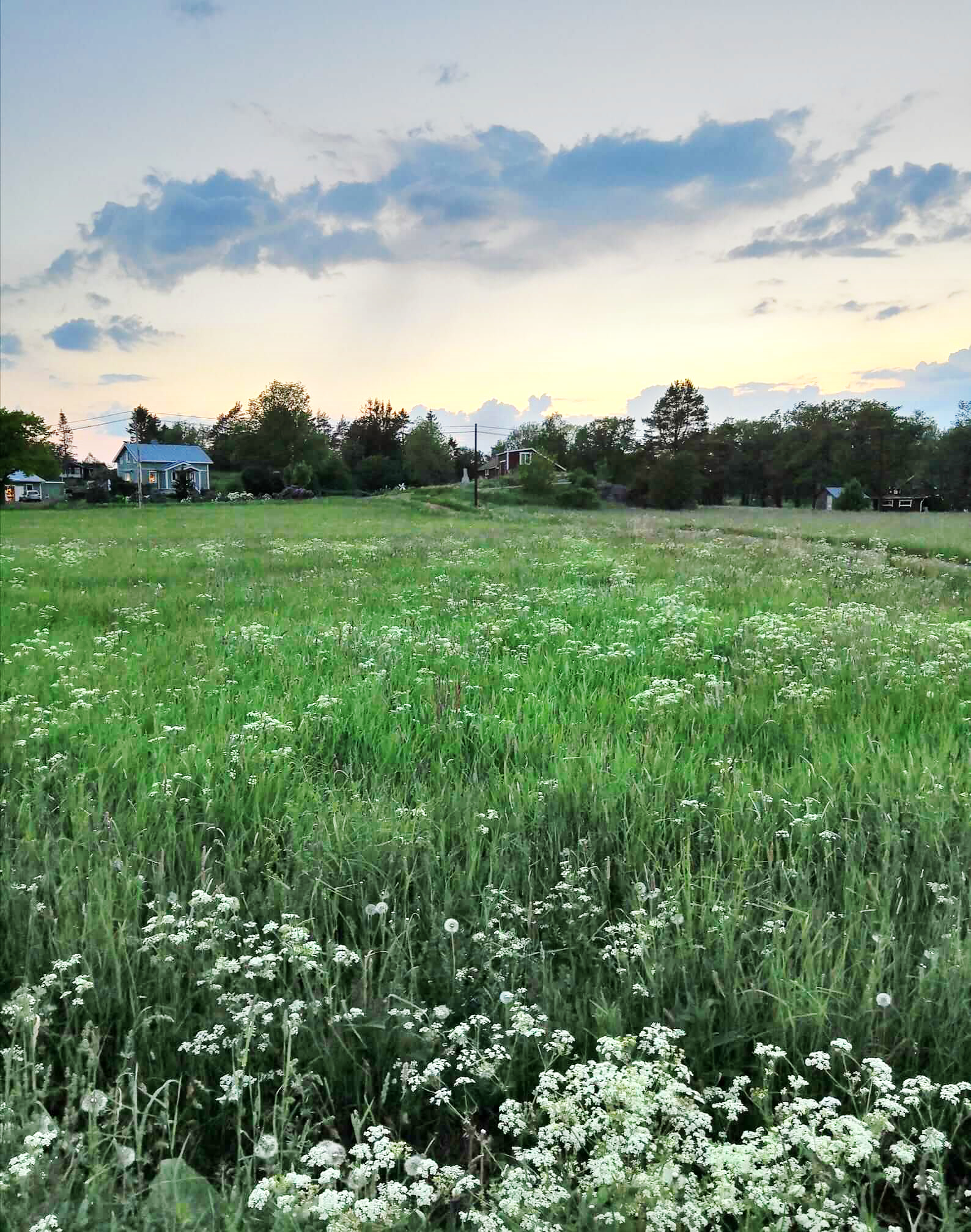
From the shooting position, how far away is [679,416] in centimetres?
11406

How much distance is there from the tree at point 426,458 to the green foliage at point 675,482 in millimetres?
40686

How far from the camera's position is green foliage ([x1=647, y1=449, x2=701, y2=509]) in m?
85.6

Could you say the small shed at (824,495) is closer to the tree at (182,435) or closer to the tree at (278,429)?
the tree at (278,429)

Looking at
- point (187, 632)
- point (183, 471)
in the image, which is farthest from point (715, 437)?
point (187, 632)

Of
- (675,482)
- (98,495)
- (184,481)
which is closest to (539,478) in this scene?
(675,482)

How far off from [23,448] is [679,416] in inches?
3441

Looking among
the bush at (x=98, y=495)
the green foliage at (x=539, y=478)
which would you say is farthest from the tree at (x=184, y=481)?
the green foliage at (x=539, y=478)

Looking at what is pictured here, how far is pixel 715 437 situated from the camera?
11212cm

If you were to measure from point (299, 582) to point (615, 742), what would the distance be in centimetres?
975

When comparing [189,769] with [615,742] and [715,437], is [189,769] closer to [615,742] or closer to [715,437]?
[615,742]

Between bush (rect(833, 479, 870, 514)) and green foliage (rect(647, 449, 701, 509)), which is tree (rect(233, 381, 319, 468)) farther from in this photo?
bush (rect(833, 479, 870, 514))

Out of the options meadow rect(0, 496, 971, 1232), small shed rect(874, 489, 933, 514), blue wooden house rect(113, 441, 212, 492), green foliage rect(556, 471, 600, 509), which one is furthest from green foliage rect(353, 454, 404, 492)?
meadow rect(0, 496, 971, 1232)

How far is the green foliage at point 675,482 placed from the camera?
281 ft

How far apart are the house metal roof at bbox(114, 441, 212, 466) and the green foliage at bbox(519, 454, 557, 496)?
63.0 meters
